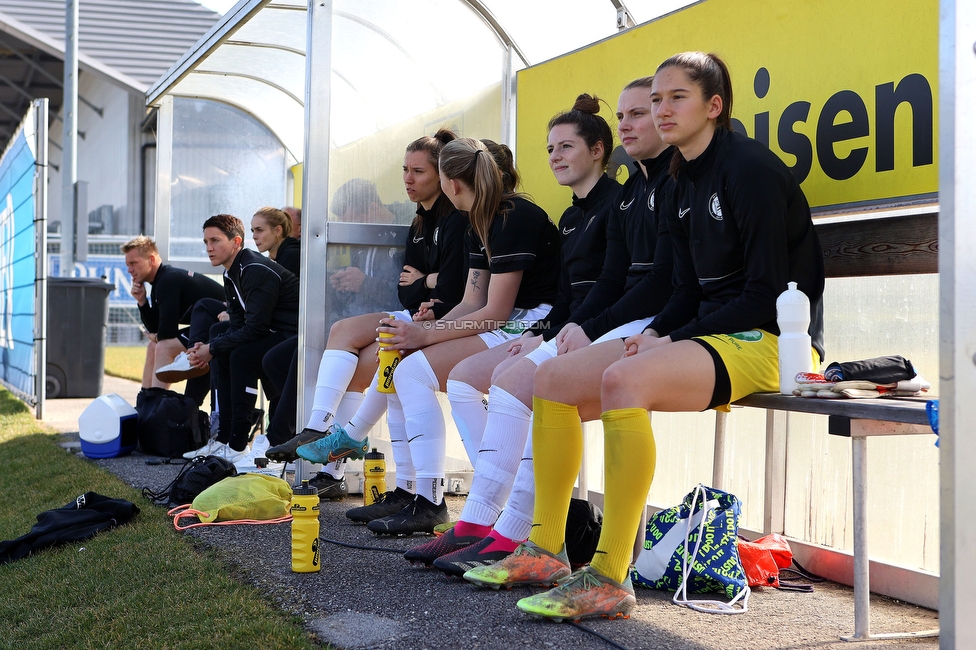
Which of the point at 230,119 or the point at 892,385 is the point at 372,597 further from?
the point at 230,119

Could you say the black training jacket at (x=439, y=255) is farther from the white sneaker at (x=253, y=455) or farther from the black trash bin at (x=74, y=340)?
the black trash bin at (x=74, y=340)

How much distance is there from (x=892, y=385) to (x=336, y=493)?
9.42ft

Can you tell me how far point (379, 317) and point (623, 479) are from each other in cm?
215

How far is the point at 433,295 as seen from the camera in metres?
4.52

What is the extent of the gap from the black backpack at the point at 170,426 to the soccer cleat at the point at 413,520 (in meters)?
2.80

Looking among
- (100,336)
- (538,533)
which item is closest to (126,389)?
(100,336)

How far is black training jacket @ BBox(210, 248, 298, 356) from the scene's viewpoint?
5.82 meters

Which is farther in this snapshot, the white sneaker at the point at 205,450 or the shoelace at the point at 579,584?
the white sneaker at the point at 205,450

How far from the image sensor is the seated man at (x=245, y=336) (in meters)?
5.82

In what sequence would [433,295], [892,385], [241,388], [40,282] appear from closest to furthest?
[892,385], [433,295], [241,388], [40,282]

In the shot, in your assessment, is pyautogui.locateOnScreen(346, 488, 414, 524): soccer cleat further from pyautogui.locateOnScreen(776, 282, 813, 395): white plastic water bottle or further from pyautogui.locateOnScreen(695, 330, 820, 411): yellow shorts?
pyautogui.locateOnScreen(776, 282, 813, 395): white plastic water bottle

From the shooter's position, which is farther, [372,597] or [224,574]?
[224,574]

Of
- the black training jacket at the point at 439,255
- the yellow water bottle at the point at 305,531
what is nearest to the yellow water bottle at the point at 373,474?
the black training jacket at the point at 439,255

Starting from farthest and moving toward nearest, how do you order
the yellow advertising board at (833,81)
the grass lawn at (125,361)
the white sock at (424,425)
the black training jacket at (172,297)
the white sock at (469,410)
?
the grass lawn at (125,361), the black training jacket at (172,297), the white sock at (424,425), the white sock at (469,410), the yellow advertising board at (833,81)
